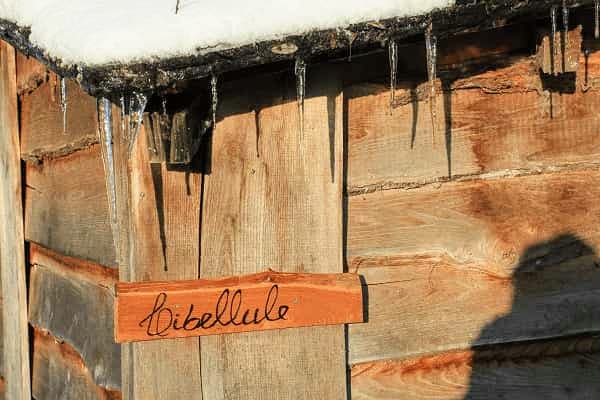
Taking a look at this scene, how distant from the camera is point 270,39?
1.49m

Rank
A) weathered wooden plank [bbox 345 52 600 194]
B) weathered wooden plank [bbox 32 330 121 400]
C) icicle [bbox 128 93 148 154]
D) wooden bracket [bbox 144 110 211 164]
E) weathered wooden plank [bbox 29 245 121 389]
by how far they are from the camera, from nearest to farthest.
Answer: icicle [bbox 128 93 148 154], wooden bracket [bbox 144 110 211 164], weathered wooden plank [bbox 345 52 600 194], weathered wooden plank [bbox 29 245 121 389], weathered wooden plank [bbox 32 330 121 400]

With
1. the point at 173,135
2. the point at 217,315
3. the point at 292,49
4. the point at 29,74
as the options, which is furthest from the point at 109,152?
the point at 29,74

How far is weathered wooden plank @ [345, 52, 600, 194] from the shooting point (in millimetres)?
1938

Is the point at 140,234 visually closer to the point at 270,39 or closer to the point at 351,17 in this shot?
the point at 270,39

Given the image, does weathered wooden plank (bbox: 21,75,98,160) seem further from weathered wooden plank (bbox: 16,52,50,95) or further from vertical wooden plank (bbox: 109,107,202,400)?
vertical wooden plank (bbox: 109,107,202,400)

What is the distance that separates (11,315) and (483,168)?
7.74 ft

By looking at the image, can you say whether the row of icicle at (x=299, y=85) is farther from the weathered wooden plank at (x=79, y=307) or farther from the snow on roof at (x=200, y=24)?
the weathered wooden plank at (x=79, y=307)

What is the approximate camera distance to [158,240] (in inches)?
72.1

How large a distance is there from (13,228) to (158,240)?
169 cm

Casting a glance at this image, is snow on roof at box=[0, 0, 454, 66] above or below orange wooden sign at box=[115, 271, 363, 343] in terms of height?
above

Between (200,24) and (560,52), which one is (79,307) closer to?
(200,24)

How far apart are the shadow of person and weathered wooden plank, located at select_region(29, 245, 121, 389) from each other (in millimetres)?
1128

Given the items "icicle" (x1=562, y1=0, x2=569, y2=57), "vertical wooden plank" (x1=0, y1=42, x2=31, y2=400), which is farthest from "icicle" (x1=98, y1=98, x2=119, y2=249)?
"vertical wooden plank" (x1=0, y1=42, x2=31, y2=400)

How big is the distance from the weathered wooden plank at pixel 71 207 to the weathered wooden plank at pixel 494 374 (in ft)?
2.90
